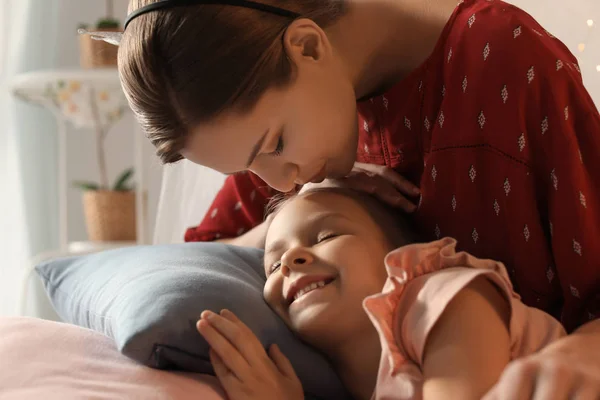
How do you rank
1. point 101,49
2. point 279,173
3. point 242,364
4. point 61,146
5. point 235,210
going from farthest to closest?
point 61,146 < point 101,49 < point 235,210 < point 279,173 < point 242,364

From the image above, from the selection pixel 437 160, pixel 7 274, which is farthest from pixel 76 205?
pixel 437 160

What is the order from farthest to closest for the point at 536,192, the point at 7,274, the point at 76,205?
the point at 76,205 < the point at 7,274 < the point at 536,192

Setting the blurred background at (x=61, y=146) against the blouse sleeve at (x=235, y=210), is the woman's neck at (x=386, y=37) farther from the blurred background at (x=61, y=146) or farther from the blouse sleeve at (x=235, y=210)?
the blurred background at (x=61, y=146)

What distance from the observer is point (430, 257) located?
75 cm

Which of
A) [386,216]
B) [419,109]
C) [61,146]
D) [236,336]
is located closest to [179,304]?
[236,336]

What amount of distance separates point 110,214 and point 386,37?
1314mm

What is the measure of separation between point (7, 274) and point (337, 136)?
155 cm

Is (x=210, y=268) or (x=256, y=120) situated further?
(x=210, y=268)

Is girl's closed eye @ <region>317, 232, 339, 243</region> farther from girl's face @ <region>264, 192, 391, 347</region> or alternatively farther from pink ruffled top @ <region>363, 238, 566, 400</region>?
pink ruffled top @ <region>363, 238, 566, 400</region>

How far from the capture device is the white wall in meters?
2.36

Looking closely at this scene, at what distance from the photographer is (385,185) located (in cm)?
99

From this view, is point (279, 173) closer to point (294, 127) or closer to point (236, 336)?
point (294, 127)

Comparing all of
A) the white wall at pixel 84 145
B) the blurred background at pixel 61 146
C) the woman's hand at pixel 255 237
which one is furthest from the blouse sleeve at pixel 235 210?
the white wall at pixel 84 145

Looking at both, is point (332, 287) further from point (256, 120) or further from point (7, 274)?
point (7, 274)
